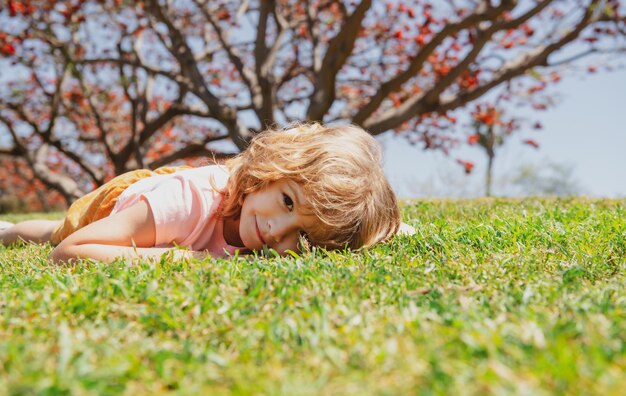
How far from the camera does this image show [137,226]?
108 inches

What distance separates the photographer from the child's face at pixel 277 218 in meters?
2.62

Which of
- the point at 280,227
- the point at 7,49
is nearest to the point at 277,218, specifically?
the point at 280,227

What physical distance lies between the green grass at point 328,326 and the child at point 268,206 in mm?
308

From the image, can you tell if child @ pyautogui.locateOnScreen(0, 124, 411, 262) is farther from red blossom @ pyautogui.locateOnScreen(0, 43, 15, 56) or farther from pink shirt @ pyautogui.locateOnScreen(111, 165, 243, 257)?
red blossom @ pyautogui.locateOnScreen(0, 43, 15, 56)

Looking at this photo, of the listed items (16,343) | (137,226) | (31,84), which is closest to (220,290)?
(16,343)

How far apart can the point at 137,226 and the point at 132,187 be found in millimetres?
744

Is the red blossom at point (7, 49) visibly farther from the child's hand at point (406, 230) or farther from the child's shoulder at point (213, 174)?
the child's hand at point (406, 230)

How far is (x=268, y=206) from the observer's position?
2658 mm

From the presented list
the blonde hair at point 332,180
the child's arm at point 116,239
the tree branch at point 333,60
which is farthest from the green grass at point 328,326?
the tree branch at point 333,60

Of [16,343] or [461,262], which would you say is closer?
[16,343]

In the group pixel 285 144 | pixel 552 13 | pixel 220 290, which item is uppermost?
pixel 552 13

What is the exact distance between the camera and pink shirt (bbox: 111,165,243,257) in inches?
111

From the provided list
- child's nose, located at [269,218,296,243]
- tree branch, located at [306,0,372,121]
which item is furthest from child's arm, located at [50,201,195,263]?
tree branch, located at [306,0,372,121]

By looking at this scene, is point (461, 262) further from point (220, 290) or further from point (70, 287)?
point (70, 287)
